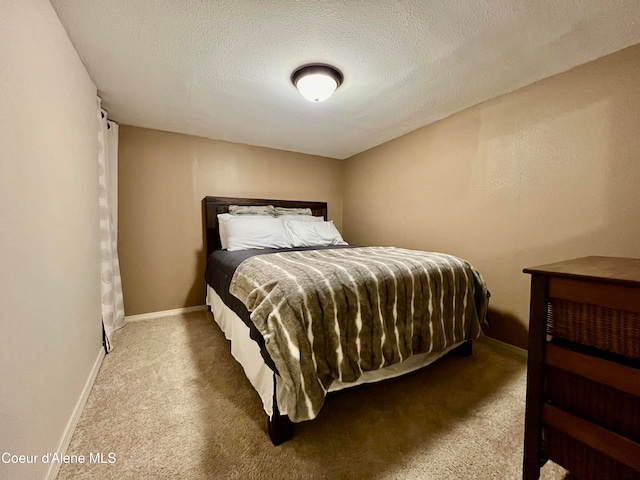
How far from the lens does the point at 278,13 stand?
1.25 metres

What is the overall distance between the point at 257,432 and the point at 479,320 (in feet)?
5.35

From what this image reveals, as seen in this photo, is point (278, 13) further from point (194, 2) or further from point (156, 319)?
point (156, 319)

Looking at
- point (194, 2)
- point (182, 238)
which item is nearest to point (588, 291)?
point (194, 2)

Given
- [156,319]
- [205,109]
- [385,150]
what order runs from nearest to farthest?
1. [205,109]
2. [156,319]
3. [385,150]

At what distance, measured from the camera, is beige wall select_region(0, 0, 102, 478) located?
775 mm

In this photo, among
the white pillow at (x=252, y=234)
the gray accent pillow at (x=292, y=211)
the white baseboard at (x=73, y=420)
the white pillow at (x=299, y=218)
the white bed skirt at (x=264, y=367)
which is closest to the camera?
the white baseboard at (x=73, y=420)

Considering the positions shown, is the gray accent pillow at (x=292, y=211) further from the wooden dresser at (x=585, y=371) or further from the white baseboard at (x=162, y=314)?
the wooden dresser at (x=585, y=371)

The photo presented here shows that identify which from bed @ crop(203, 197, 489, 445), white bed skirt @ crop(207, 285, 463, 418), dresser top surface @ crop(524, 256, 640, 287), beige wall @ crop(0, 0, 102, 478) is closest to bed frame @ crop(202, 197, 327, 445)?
bed @ crop(203, 197, 489, 445)

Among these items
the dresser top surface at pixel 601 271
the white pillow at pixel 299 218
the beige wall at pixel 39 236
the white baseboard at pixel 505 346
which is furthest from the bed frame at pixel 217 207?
the dresser top surface at pixel 601 271

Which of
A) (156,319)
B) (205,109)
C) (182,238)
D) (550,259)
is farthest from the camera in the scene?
(182,238)

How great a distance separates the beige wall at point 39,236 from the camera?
30.5 inches

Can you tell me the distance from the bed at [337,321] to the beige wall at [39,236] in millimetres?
774

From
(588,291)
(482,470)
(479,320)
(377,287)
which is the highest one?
(588,291)

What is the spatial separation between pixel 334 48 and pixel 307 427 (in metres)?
2.13
